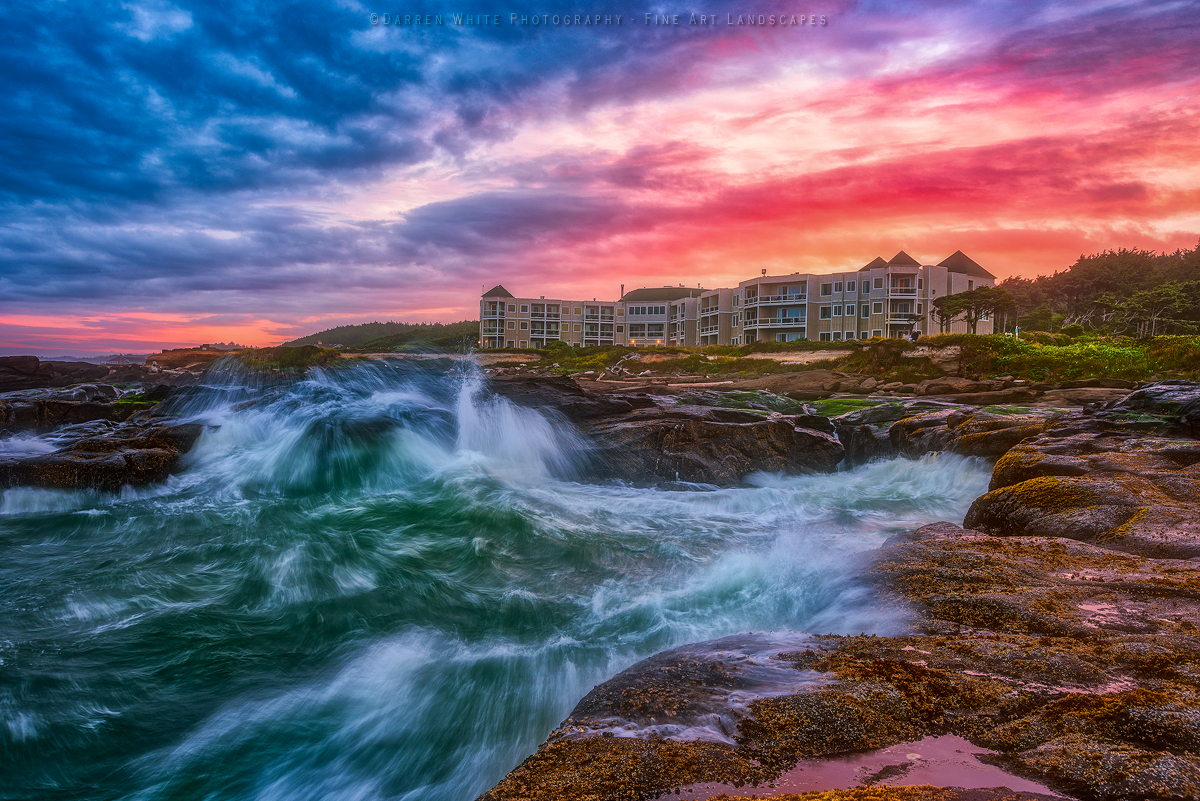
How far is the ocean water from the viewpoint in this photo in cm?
467

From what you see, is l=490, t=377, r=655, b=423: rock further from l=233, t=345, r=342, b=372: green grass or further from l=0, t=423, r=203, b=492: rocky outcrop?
l=233, t=345, r=342, b=372: green grass

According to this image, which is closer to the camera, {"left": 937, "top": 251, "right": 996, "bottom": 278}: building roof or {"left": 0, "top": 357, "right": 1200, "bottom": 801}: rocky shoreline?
{"left": 0, "top": 357, "right": 1200, "bottom": 801}: rocky shoreline

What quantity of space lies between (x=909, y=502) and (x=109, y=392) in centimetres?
3256

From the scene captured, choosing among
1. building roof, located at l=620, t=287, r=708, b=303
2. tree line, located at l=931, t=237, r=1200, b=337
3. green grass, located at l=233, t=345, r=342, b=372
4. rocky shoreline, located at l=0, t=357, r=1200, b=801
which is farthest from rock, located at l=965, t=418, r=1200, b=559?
building roof, located at l=620, t=287, r=708, b=303

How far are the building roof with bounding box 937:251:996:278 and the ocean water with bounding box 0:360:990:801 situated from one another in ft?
267

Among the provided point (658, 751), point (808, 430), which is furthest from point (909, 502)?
point (658, 751)

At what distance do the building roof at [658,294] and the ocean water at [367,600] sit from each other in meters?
92.3

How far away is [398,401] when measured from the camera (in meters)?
17.2

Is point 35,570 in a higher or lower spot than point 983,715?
lower

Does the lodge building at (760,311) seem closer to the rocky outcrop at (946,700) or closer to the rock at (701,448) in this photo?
the rock at (701,448)

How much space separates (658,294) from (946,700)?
10498 cm

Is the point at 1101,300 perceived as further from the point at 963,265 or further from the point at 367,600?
the point at 367,600

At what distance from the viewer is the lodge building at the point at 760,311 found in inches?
2825

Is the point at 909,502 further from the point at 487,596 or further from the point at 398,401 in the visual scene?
the point at 398,401
